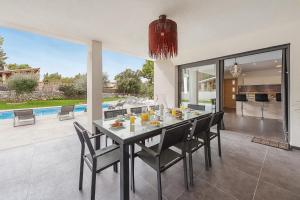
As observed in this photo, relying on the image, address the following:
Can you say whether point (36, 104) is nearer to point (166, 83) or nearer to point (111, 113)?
point (166, 83)

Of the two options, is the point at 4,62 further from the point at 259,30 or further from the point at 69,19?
the point at 259,30

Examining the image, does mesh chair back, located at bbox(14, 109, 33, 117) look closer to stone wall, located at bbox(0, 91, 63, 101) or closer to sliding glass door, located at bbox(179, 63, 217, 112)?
sliding glass door, located at bbox(179, 63, 217, 112)

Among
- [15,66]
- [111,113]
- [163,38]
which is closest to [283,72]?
[163,38]

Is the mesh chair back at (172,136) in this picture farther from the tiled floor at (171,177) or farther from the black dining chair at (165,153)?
the tiled floor at (171,177)

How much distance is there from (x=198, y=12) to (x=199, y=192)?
2.62m

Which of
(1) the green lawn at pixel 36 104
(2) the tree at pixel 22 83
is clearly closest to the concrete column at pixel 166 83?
(1) the green lawn at pixel 36 104

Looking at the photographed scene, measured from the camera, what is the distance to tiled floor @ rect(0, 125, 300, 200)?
144 cm

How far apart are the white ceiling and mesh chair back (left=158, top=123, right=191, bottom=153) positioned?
5.91 feet

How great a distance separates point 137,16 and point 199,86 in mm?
3137

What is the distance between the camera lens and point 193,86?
4668mm

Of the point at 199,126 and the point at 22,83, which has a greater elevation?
the point at 22,83

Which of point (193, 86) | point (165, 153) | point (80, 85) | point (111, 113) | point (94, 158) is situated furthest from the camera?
point (80, 85)

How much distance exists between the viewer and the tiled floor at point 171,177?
1.44 metres

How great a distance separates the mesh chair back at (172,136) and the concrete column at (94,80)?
2.66 metres
